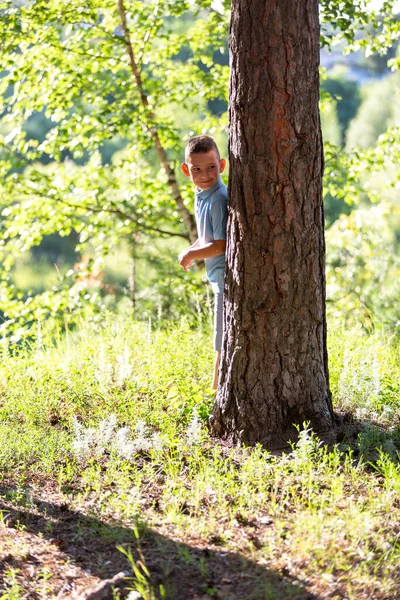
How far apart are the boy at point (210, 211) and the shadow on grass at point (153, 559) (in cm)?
143

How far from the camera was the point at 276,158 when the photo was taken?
376cm

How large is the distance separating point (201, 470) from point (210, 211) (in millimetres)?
1498

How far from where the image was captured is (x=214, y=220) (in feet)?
13.9

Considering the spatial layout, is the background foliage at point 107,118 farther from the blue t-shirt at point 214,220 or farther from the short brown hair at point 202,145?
the short brown hair at point 202,145

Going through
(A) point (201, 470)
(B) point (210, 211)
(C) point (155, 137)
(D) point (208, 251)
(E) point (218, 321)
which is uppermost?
(C) point (155, 137)

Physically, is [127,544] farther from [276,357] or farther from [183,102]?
[183,102]

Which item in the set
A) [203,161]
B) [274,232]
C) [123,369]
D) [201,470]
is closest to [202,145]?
[203,161]

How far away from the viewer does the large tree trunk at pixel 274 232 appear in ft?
12.3

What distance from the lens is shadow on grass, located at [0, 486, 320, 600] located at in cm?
278

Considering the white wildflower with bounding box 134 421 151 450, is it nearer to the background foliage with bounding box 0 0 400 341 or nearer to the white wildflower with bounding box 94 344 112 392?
the white wildflower with bounding box 94 344 112 392

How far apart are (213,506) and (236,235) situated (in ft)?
4.67

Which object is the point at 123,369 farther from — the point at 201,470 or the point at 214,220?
the point at 201,470

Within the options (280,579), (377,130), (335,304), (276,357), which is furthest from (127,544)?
(377,130)

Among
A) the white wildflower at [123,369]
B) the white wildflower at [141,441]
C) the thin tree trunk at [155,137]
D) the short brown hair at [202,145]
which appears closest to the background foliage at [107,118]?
the thin tree trunk at [155,137]
